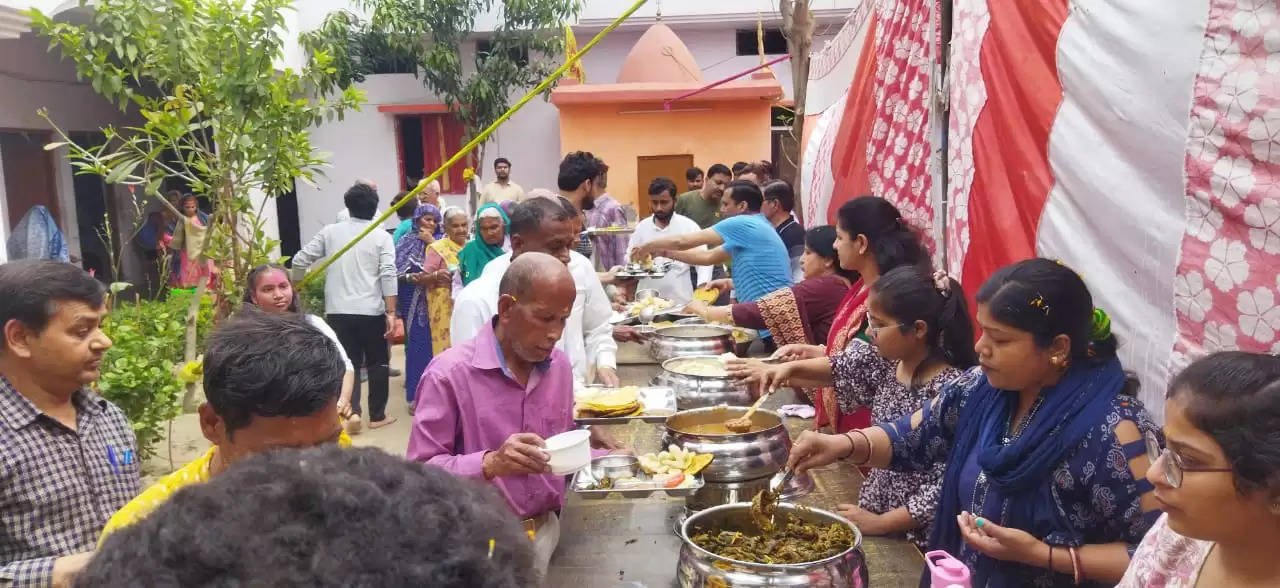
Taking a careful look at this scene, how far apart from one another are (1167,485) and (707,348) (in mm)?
2506

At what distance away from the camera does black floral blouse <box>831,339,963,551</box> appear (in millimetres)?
2266

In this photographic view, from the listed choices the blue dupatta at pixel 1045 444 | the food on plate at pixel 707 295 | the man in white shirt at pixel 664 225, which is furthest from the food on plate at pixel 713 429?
the man in white shirt at pixel 664 225

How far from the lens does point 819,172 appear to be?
5777mm

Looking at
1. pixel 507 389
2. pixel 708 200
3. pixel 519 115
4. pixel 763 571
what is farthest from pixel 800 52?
pixel 519 115

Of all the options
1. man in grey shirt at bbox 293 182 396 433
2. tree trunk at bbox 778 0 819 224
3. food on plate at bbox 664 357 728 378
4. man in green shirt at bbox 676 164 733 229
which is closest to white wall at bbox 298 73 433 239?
man in green shirt at bbox 676 164 733 229

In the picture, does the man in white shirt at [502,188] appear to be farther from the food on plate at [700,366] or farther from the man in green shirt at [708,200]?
the food on plate at [700,366]

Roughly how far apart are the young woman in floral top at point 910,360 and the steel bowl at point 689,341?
1152 mm

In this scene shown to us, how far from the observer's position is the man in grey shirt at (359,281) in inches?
229

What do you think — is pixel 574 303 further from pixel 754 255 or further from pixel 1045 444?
pixel 754 255

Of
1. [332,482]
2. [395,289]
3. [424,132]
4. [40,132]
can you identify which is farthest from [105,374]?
[424,132]

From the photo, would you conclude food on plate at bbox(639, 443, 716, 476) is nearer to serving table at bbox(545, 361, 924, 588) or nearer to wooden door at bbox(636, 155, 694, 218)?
serving table at bbox(545, 361, 924, 588)

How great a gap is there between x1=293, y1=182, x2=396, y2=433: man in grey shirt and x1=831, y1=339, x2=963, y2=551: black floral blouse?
3.96 m

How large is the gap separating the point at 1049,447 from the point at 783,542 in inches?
24.6

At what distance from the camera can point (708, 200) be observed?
8227mm
